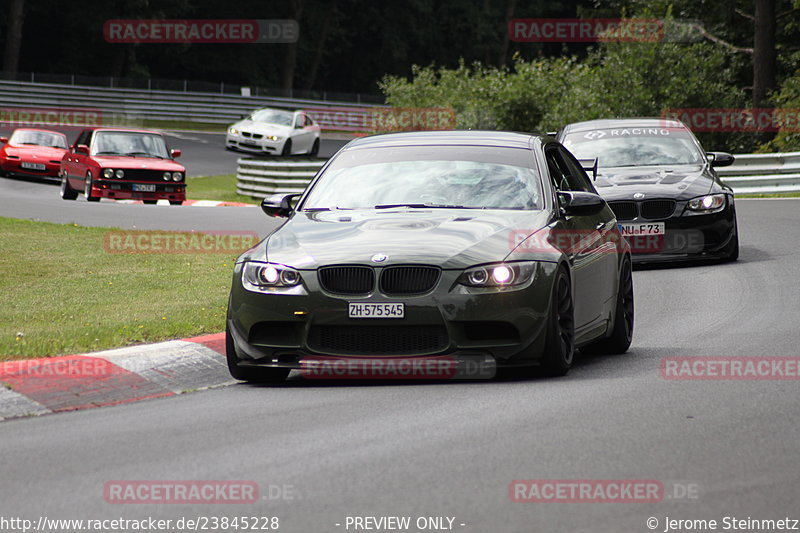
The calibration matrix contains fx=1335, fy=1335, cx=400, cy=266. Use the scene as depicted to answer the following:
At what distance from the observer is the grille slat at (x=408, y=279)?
746 cm

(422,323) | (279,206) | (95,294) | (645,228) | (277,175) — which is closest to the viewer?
(422,323)

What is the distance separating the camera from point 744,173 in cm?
2691

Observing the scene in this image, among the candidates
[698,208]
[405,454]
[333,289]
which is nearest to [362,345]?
[333,289]

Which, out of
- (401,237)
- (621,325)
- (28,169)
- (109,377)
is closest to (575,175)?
(621,325)

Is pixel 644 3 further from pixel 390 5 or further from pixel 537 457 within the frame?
pixel 390 5

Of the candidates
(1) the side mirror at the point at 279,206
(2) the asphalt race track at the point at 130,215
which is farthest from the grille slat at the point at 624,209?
(1) the side mirror at the point at 279,206

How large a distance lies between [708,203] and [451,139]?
621 centimetres

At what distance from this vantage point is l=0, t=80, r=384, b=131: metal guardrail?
60.0 m

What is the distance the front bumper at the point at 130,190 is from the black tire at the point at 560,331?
63.6ft

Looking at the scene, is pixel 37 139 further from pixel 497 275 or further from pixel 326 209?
pixel 497 275

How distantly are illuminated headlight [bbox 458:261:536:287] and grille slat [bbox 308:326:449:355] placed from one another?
0.32 m

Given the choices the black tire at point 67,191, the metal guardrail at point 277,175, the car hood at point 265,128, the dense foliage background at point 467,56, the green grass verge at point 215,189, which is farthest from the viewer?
the car hood at point 265,128

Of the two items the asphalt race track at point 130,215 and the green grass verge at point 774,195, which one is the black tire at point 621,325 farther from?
the green grass verge at point 774,195

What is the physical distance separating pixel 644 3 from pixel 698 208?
29.6 metres
